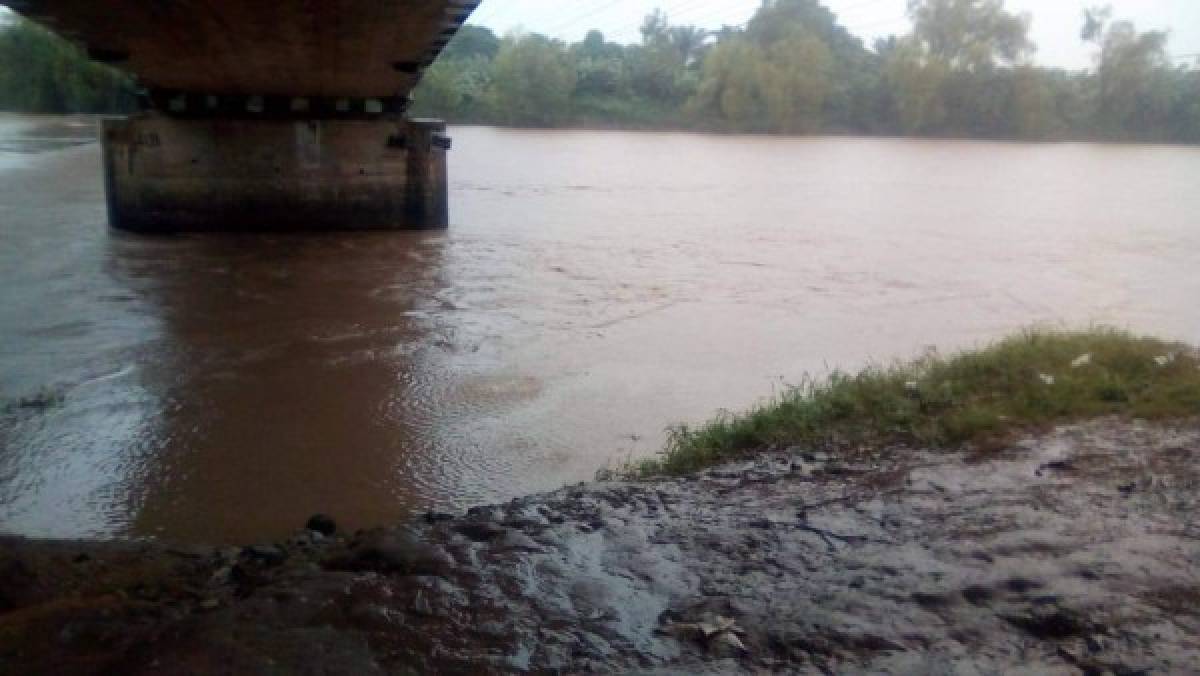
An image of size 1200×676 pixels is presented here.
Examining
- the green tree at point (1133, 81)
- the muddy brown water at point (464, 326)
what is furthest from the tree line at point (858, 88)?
the muddy brown water at point (464, 326)

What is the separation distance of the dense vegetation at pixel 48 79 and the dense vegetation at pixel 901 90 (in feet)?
57.1

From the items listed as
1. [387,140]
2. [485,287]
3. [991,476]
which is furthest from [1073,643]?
[387,140]

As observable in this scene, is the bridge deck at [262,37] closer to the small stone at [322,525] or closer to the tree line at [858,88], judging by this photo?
the small stone at [322,525]

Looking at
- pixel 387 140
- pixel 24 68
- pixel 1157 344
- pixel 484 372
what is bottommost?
pixel 484 372

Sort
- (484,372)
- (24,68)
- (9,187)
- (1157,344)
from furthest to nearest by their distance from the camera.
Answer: (24,68)
(9,187)
(484,372)
(1157,344)

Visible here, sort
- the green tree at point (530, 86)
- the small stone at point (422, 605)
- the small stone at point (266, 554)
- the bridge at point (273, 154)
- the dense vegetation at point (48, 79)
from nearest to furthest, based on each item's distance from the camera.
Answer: the small stone at point (422, 605), the small stone at point (266, 554), the bridge at point (273, 154), the dense vegetation at point (48, 79), the green tree at point (530, 86)

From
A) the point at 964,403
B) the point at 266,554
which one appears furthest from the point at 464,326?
the point at 266,554

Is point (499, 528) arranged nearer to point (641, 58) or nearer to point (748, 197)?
point (748, 197)

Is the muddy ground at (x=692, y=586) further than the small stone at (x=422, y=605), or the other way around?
the small stone at (x=422, y=605)

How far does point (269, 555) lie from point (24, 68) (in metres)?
66.1

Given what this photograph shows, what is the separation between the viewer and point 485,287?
1448cm

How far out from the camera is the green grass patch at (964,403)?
601 cm

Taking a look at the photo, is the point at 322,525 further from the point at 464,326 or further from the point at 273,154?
the point at 273,154

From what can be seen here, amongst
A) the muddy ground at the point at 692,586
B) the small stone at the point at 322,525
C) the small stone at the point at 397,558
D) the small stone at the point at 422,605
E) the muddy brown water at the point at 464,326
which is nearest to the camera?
the muddy ground at the point at 692,586
